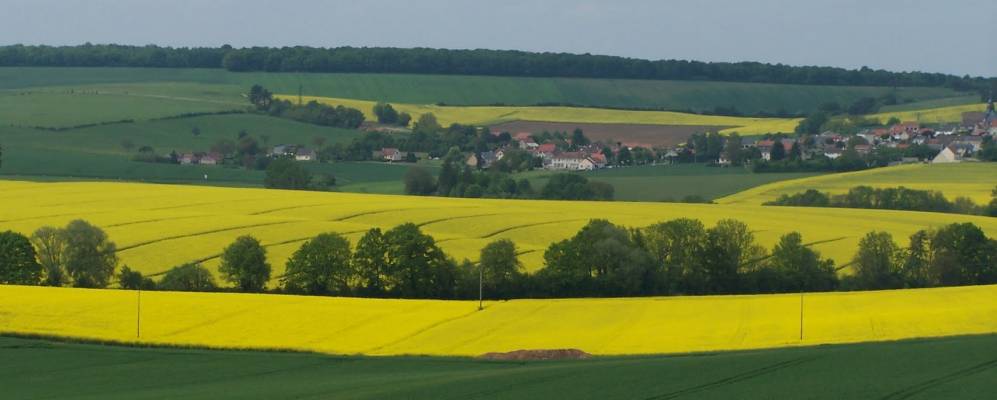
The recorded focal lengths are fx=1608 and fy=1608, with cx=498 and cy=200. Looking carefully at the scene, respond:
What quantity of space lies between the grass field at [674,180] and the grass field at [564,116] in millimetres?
36476

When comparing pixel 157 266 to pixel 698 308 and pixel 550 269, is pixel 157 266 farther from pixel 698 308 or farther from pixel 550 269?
pixel 698 308

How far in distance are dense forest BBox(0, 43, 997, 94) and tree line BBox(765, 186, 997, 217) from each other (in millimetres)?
97694

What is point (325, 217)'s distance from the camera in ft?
225

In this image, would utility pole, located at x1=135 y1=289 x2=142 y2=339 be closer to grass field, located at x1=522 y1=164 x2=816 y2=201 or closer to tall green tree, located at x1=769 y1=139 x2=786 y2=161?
grass field, located at x1=522 y1=164 x2=816 y2=201

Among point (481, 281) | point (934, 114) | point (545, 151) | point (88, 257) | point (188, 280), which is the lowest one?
point (545, 151)

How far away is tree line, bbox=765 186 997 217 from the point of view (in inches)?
3221

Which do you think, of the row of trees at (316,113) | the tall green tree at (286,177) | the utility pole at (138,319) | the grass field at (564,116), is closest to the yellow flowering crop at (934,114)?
the grass field at (564,116)

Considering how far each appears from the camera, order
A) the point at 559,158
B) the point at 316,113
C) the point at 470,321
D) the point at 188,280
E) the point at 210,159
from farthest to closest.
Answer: the point at 316,113
the point at 559,158
the point at 210,159
the point at 188,280
the point at 470,321

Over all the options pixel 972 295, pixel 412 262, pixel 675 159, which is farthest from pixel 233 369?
pixel 675 159

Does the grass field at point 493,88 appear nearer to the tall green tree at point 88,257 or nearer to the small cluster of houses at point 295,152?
the small cluster of houses at point 295,152

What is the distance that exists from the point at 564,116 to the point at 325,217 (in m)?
90.5

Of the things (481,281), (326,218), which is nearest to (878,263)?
(481,281)

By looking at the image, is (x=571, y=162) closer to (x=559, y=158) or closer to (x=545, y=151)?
(x=559, y=158)

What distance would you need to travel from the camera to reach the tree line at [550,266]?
5312cm
